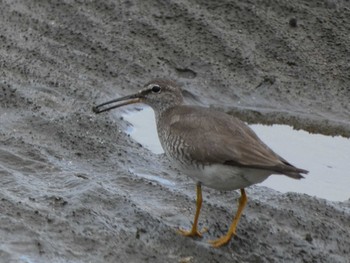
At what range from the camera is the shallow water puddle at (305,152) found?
9.21m

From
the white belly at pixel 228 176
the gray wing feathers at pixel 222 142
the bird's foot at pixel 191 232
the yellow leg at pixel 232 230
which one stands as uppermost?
the gray wing feathers at pixel 222 142

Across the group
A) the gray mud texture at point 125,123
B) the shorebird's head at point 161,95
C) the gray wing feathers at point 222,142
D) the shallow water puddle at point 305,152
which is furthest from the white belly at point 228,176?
the shallow water puddle at point 305,152

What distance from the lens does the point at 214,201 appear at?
833 centimetres

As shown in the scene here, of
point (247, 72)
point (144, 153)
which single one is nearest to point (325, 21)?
point (247, 72)

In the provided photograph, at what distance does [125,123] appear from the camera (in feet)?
33.3

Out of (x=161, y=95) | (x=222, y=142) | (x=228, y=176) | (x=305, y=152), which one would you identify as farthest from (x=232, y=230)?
(x=305, y=152)

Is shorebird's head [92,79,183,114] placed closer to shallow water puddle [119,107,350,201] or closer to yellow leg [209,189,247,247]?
shallow water puddle [119,107,350,201]

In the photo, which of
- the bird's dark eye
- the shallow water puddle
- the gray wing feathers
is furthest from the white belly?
the shallow water puddle

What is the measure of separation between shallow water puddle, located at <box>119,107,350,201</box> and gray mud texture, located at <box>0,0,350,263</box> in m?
0.24

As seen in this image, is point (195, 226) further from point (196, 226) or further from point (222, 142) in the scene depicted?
point (222, 142)

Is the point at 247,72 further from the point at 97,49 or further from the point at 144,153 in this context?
the point at 144,153

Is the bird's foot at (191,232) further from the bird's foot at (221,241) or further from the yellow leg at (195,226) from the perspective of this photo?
the bird's foot at (221,241)

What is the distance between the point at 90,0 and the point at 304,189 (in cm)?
433

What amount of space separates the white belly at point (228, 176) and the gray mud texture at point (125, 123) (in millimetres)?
560
